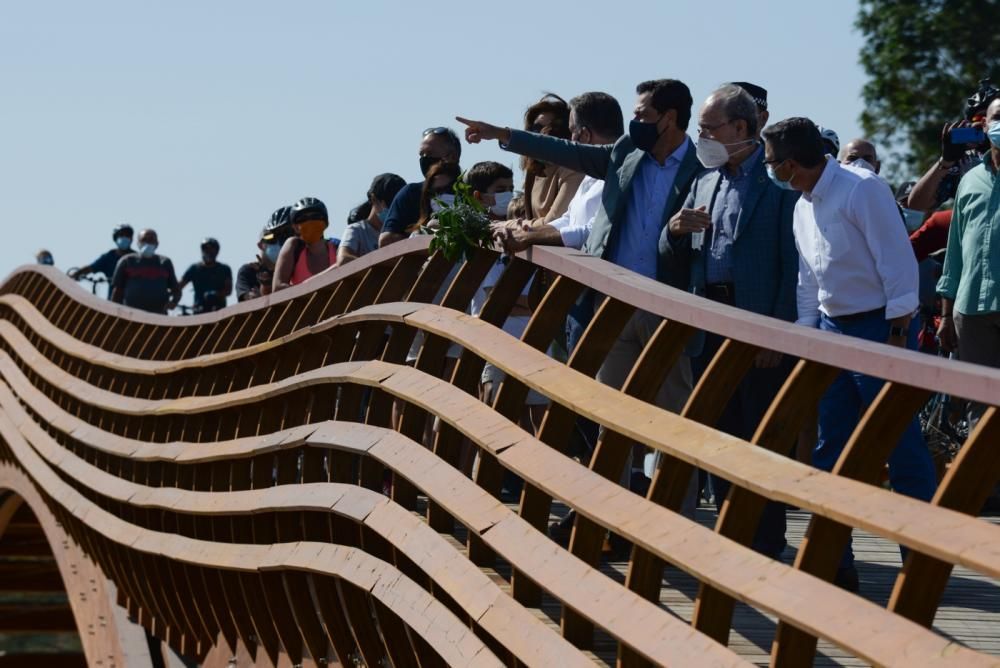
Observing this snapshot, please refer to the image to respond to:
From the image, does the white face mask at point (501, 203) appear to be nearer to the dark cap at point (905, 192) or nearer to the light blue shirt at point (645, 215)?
the light blue shirt at point (645, 215)

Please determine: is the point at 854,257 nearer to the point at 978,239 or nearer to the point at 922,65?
the point at 978,239

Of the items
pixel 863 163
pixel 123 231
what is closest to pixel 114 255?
pixel 123 231

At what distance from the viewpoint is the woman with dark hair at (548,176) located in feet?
29.0

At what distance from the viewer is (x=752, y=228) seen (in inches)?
302

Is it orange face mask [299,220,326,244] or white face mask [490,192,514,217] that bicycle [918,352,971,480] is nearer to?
white face mask [490,192,514,217]

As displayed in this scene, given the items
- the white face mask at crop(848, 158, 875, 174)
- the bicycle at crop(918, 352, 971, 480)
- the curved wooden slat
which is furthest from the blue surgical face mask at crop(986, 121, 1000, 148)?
the bicycle at crop(918, 352, 971, 480)

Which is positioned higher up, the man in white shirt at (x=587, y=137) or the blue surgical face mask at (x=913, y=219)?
the man in white shirt at (x=587, y=137)

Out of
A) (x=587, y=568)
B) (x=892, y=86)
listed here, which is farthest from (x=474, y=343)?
(x=892, y=86)

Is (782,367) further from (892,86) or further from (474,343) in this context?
(892,86)

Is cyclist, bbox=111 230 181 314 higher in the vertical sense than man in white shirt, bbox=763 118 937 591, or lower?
lower

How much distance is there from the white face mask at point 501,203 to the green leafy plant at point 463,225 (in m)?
2.06

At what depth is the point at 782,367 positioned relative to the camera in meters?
7.96

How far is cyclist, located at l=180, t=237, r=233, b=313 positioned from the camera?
22.8m

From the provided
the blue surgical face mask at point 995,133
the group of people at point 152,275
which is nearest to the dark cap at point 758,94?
the blue surgical face mask at point 995,133
